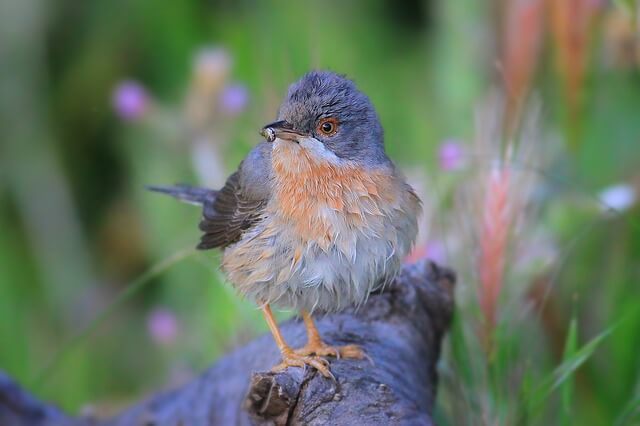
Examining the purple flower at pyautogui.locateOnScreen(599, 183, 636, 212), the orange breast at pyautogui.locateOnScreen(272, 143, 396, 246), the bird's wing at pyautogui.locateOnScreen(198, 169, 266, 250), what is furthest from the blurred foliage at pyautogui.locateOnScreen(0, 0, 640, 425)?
the orange breast at pyautogui.locateOnScreen(272, 143, 396, 246)

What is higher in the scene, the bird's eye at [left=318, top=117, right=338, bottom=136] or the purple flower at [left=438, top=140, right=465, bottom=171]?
the purple flower at [left=438, top=140, right=465, bottom=171]

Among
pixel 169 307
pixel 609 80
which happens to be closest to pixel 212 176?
pixel 169 307

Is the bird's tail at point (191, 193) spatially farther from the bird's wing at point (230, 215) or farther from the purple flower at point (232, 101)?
the purple flower at point (232, 101)

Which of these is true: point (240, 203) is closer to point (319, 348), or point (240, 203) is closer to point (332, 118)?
point (332, 118)

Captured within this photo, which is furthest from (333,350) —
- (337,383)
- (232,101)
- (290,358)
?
(232,101)

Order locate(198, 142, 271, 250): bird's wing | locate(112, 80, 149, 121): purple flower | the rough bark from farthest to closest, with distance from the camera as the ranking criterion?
locate(112, 80, 149, 121): purple flower → locate(198, 142, 271, 250): bird's wing → the rough bark

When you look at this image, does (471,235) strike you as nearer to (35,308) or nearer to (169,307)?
(169,307)

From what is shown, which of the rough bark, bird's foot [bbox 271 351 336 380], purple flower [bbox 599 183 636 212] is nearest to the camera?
the rough bark

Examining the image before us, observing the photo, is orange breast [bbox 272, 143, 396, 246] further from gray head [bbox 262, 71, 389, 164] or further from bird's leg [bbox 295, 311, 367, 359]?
bird's leg [bbox 295, 311, 367, 359]

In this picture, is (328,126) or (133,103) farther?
(133,103)
